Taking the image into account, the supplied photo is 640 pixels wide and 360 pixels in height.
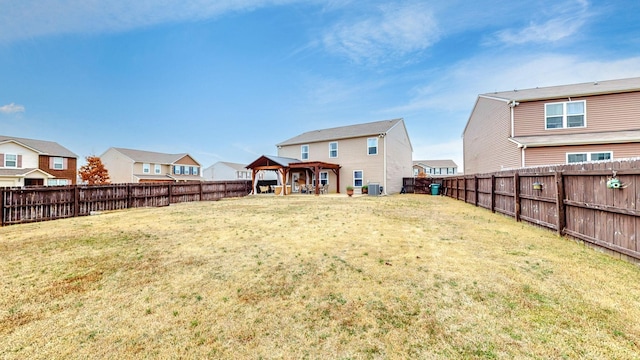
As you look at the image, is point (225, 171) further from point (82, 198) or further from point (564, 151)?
point (564, 151)

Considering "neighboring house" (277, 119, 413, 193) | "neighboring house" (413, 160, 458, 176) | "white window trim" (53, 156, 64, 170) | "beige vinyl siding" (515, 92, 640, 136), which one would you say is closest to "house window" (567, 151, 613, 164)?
"beige vinyl siding" (515, 92, 640, 136)

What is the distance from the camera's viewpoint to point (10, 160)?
77.9 feet

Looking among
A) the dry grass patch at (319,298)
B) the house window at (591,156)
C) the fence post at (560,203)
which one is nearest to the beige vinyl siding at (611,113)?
the house window at (591,156)

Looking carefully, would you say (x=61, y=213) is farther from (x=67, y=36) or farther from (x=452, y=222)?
(x=452, y=222)

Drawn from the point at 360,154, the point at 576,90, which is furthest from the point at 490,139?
the point at 360,154

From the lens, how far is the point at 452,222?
27.0 ft

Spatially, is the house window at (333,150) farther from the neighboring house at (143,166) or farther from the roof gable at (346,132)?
the neighboring house at (143,166)

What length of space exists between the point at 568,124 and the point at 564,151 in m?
2.21

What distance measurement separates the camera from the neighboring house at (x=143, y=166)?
34031 mm

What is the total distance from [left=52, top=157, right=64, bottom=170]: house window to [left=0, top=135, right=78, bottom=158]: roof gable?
1.62 ft

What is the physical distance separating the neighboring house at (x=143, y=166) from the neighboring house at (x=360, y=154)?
23.1m

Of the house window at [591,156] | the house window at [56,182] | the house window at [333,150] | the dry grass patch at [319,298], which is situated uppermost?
the house window at [333,150]

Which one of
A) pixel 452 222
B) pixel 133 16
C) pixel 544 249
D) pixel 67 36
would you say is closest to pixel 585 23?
pixel 452 222

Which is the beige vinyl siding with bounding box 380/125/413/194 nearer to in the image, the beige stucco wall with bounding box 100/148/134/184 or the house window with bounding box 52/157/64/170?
the beige stucco wall with bounding box 100/148/134/184
